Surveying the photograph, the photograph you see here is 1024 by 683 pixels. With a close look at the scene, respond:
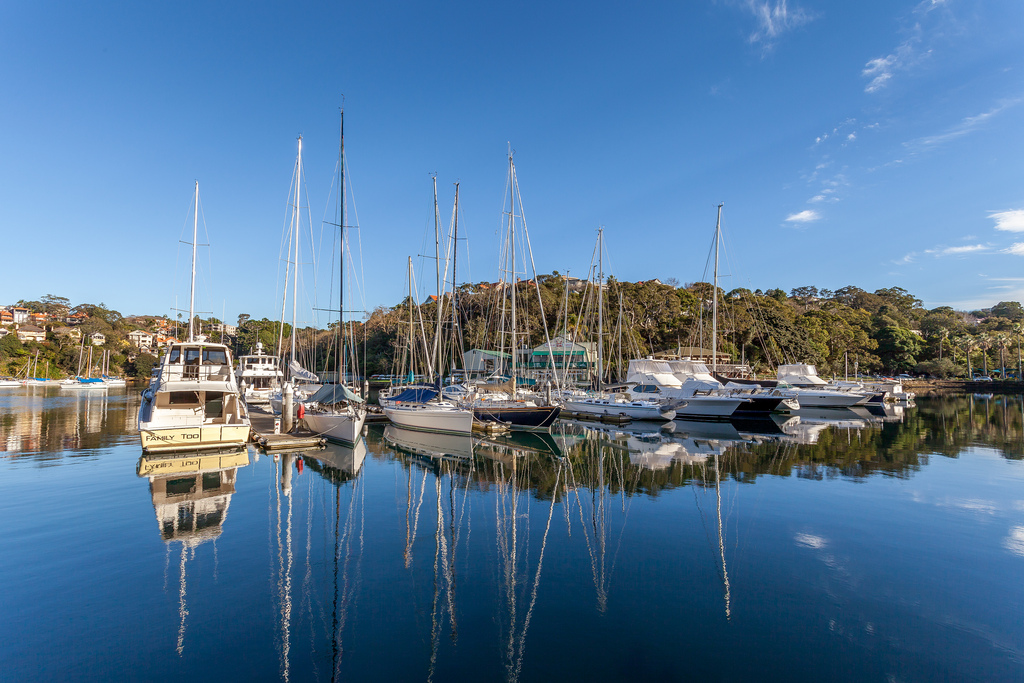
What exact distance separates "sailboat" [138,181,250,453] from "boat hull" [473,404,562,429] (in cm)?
1184

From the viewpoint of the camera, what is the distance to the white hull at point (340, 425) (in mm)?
20922

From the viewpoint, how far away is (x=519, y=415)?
2723 cm

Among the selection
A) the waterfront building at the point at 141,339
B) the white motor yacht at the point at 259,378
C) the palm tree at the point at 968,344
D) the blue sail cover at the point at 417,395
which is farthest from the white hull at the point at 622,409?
the waterfront building at the point at 141,339

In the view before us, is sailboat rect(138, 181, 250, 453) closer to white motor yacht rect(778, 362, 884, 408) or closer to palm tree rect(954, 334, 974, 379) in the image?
white motor yacht rect(778, 362, 884, 408)

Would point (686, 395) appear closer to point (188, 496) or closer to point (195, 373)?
point (195, 373)

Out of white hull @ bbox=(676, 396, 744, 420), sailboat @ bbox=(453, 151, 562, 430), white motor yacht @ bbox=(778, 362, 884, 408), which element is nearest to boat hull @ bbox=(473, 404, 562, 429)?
sailboat @ bbox=(453, 151, 562, 430)

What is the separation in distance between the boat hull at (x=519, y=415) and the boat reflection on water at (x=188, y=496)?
11866 millimetres

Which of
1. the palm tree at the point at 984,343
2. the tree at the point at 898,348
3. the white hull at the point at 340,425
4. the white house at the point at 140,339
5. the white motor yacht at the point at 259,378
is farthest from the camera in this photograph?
the white house at the point at 140,339

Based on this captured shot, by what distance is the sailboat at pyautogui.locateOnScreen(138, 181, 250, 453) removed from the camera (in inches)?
707

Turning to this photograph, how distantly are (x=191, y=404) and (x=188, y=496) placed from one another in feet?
28.5

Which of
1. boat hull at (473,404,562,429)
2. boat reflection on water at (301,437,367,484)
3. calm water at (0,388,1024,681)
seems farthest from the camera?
boat hull at (473,404,562,429)

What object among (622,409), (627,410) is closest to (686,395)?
(627,410)

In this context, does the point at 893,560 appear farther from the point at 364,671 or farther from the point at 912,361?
the point at 912,361

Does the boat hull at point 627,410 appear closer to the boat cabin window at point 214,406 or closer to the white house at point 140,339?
the boat cabin window at point 214,406
